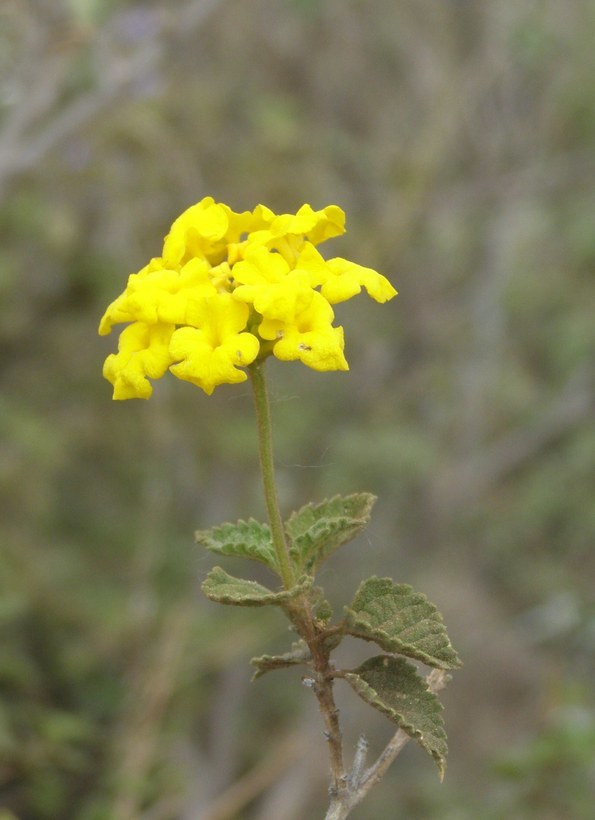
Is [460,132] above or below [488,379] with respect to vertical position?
above

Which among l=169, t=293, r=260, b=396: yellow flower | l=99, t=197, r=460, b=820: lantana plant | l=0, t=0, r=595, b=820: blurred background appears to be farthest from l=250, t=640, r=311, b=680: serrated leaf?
l=0, t=0, r=595, b=820: blurred background

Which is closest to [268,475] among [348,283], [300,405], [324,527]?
[324,527]

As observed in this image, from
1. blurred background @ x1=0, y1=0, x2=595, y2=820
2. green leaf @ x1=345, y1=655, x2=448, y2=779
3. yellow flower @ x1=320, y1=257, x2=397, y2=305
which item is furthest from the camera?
blurred background @ x1=0, y1=0, x2=595, y2=820

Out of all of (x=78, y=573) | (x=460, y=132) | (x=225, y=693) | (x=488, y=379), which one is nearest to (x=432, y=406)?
(x=488, y=379)

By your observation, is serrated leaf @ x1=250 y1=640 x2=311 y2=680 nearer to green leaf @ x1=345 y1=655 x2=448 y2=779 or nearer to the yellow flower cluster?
green leaf @ x1=345 y1=655 x2=448 y2=779

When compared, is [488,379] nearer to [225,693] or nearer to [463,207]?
[463,207]

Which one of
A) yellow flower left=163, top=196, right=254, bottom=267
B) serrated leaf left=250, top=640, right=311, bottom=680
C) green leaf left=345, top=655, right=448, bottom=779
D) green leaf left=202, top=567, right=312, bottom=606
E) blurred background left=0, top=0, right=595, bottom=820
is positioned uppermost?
blurred background left=0, top=0, right=595, bottom=820

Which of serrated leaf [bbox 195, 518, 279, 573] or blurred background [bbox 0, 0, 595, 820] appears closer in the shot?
serrated leaf [bbox 195, 518, 279, 573]
